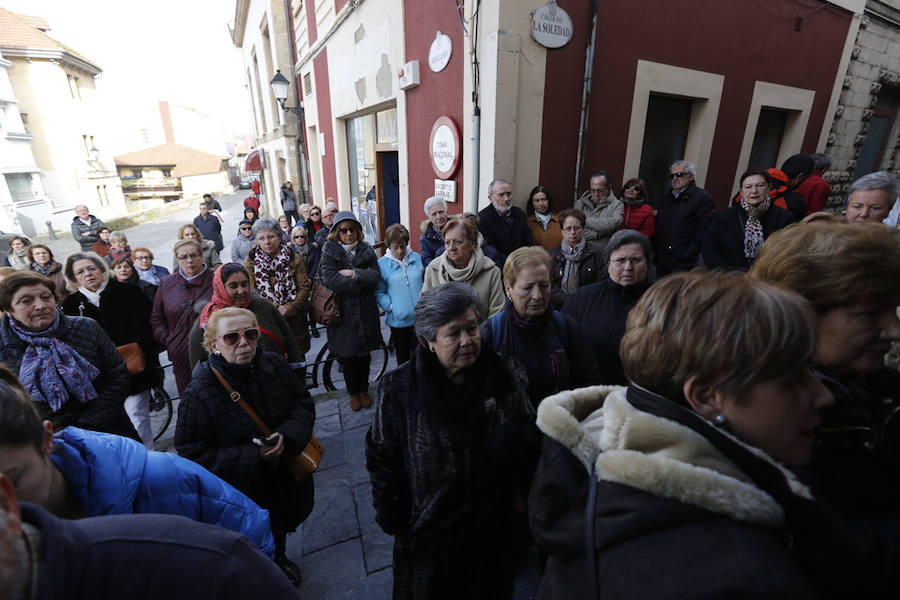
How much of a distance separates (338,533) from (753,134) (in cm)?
764

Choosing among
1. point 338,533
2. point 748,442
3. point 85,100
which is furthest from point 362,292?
point 85,100

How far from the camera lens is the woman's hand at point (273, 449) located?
6.75 ft

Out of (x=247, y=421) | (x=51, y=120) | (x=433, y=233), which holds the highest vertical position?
(x=51, y=120)

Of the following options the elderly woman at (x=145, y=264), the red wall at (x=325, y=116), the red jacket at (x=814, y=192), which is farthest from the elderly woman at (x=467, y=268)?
the red wall at (x=325, y=116)

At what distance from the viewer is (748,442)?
80 centimetres

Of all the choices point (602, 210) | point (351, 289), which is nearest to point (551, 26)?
point (602, 210)

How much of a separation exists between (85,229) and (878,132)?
16.7 metres

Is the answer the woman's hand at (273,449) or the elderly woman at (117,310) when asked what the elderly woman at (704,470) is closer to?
the woman's hand at (273,449)

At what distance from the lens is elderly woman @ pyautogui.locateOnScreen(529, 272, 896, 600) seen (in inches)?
25.4

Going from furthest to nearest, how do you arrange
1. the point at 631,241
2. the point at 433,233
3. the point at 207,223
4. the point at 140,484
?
1. the point at 207,223
2. the point at 433,233
3. the point at 631,241
4. the point at 140,484

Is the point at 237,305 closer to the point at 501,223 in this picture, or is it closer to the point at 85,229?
the point at 501,223

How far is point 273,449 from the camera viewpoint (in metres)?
2.08

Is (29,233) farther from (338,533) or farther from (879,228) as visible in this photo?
(879,228)

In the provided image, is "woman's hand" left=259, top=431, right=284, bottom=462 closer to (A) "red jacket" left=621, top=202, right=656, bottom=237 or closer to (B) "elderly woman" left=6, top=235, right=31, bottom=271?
(A) "red jacket" left=621, top=202, right=656, bottom=237
